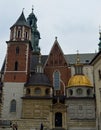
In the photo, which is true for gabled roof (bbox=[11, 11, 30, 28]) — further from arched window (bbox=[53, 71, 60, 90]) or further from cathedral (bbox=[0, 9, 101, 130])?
arched window (bbox=[53, 71, 60, 90])

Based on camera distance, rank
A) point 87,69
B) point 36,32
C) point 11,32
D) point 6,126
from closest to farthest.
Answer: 1. point 6,126
2. point 11,32
3. point 87,69
4. point 36,32

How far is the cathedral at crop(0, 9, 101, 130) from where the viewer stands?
4944cm

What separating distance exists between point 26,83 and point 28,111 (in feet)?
19.2

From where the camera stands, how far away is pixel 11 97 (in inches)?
2042

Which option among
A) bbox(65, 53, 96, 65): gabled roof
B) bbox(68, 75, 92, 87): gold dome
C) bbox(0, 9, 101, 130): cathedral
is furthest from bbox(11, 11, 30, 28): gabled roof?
bbox(68, 75, 92, 87): gold dome

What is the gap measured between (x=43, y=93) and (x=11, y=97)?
6.34 m

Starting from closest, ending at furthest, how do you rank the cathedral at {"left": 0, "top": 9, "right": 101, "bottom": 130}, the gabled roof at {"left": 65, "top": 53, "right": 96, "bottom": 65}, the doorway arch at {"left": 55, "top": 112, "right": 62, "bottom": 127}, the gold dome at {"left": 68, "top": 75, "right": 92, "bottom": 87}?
the cathedral at {"left": 0, "top": 9, "right": 101, "bottom": 130} → the doorway arch at {"left": 55, "top": 112, "right": 62, "bottom": 127} → the gold dome at {"left": 68, "top": 75, "right": 92, "bottom": 87} → the gabled roof at {"left": 65, "top": 53, "right": 96, "bottom": 65}

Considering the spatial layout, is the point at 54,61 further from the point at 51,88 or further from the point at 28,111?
the point at 28,111

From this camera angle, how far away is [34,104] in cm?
5147

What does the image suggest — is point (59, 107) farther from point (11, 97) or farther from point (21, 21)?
point (21, 21)

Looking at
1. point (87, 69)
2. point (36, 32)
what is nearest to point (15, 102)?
point (87, 69)

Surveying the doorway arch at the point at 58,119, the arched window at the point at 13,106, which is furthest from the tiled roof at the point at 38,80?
the doorway arch at the point at 58,119

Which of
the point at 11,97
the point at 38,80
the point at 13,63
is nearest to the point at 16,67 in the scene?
the point at 13,63

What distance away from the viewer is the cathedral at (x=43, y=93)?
4944cm
